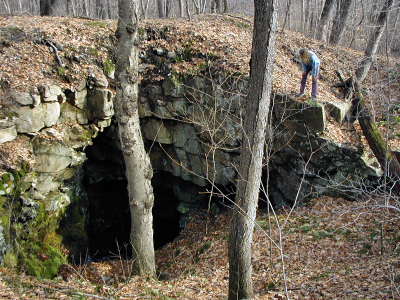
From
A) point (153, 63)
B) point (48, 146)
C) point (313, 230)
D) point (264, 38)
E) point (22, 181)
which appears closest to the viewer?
point (264, 38)

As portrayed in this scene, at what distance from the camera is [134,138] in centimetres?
552

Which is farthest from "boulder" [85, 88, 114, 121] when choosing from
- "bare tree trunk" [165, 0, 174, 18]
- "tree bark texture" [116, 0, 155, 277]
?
"bare tree trunk" [165, 0, 174, 18]

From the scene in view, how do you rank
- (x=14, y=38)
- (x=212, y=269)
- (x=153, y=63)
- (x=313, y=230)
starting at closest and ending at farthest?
(x=212, y=269) < (x=313, y=230) < (x=14, y=38) < (x=153, y=63)

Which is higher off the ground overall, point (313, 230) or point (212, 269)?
point (313, 230)

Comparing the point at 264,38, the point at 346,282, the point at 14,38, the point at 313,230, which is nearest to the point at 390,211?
the point at 313,230

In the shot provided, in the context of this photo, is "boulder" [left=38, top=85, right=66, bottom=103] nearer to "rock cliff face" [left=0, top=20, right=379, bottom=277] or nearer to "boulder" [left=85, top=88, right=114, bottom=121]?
"rock cliff face" [left=0, top=20, right=379, bottom=277]

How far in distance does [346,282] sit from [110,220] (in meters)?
9.71

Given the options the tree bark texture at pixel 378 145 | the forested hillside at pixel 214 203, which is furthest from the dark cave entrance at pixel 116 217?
the tree bark texture at pixel 378 145

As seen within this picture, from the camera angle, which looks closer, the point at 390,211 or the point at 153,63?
the point at 390,211

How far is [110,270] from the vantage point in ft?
24.6

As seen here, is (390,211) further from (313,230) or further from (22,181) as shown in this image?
(22,181)

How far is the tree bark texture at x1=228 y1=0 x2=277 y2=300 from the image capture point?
13.0 ft

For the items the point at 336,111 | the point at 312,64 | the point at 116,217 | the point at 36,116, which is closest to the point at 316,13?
the point at 336,111

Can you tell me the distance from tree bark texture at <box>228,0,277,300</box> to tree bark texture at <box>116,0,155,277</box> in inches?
83.3
